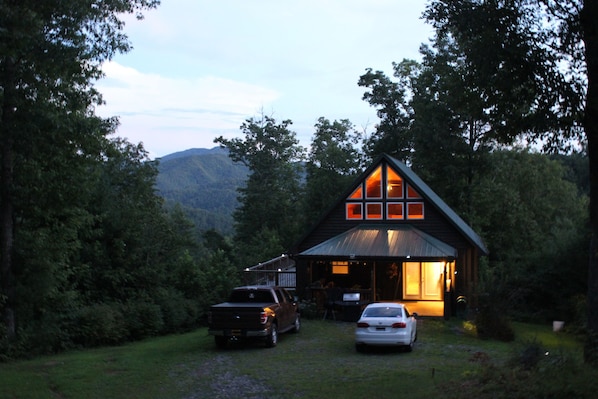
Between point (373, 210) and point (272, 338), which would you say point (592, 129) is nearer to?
point (272, 338)

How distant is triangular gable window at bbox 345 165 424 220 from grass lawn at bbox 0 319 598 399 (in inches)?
395

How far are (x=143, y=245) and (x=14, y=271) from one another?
11.1 metres

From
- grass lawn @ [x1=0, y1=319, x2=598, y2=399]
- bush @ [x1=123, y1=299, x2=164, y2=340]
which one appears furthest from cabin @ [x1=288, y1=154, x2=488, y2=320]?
grass lawn @ [x1=0, y1=319, x2=598, y2=399]

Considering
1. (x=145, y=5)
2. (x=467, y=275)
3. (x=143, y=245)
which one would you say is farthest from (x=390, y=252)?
(x=145, y=5)

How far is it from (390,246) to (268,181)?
3417cm

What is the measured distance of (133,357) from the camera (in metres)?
16.0

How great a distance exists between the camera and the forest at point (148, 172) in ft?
40.5

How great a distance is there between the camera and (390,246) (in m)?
27.0

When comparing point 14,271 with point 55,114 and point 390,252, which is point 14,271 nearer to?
point 55,114

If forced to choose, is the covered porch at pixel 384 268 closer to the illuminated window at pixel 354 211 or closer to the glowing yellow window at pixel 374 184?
the illuminated window at pixel 354 211

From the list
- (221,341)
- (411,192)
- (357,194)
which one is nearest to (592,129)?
(221,341)

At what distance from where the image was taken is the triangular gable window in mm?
29031

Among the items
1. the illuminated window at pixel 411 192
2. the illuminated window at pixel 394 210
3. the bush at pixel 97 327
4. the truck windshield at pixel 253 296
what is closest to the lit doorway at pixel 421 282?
the illuminated window at pixel 394 210

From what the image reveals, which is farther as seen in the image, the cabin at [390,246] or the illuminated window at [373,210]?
the illuminated window at [373,210]
